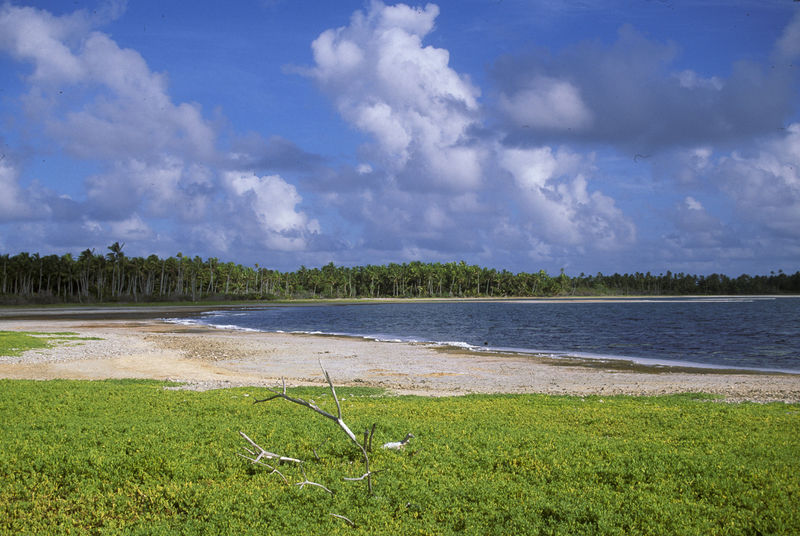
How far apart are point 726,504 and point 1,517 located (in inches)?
398

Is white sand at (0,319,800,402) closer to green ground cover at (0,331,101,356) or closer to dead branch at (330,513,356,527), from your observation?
green ground cover at (0,331,101,356)

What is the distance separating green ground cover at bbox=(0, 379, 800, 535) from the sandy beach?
23.1 ft

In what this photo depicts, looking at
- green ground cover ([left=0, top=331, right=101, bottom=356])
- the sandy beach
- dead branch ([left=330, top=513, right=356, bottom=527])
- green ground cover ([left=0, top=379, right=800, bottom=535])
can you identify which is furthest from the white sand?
dead branch ([left=330, top=513, right=356, bottom=527])

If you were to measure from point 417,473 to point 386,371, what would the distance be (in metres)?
18.6

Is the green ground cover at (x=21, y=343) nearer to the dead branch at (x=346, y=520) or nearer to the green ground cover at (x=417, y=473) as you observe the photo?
the green ground cover at (x=417, y=473)

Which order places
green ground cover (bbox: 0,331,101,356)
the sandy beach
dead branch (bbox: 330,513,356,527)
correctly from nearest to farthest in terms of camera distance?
dead branch (bbox: 330,513,356,527) → the sandy beach → green ground cover (bbox: 0,331,101,356)

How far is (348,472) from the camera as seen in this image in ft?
30.6

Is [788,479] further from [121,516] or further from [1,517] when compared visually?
[1,517]

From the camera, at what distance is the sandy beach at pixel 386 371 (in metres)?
21.5

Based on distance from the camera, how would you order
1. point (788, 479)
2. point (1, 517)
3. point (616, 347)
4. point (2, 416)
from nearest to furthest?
point (1, 517)
point (788, 479)
point (2, 416)
point (616, 347)

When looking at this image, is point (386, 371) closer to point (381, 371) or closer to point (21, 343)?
point (381, 371)

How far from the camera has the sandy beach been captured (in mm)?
21516

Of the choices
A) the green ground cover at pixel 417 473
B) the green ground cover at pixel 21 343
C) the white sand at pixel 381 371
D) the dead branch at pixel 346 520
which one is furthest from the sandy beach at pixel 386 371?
the dead branch at pixel 346 520

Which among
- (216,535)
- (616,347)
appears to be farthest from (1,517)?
(616,347)
